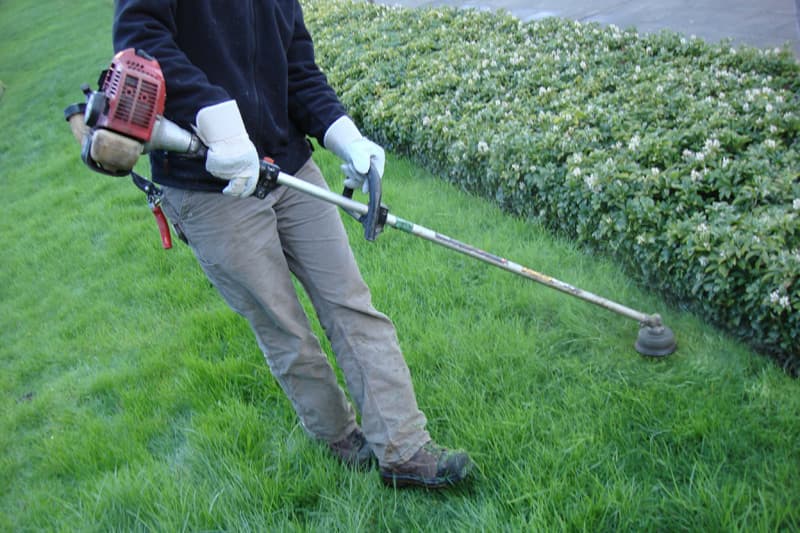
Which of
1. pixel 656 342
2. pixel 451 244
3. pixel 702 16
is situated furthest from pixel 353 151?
pixel 702 16

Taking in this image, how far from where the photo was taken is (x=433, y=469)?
252 centimetres

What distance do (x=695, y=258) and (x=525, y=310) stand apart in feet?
2.73

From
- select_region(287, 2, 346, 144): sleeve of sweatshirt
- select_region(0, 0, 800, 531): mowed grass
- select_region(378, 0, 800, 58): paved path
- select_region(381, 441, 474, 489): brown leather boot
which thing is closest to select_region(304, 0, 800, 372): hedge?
select_region(0, 0, 800, 531): mowed grass

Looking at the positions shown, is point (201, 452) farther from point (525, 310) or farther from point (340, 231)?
point (525, 310)

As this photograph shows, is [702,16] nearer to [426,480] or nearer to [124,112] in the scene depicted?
[426,480]

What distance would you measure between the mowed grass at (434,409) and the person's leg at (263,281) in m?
0.28

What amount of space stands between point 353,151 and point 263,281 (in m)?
0.56

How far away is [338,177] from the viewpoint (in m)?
5.62

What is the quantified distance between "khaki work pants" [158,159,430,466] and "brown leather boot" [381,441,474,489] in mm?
38

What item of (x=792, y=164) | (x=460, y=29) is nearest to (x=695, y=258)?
(x=792, y=164)

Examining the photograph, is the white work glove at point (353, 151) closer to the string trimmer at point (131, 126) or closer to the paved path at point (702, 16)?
the string trimmer at point (131, 126)

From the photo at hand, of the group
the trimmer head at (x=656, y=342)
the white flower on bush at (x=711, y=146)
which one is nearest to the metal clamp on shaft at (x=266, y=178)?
the trimmer head at (x=656, y=342)

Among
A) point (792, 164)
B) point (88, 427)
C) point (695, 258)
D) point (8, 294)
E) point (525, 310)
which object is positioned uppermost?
point (792, 164)

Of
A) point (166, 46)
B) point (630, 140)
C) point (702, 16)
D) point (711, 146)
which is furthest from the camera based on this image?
point (702, 16)
